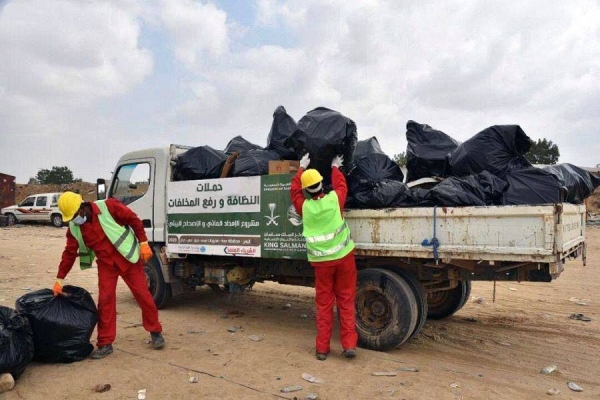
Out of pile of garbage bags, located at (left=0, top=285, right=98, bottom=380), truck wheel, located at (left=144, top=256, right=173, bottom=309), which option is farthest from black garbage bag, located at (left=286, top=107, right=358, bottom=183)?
truck wheel, located at (left=144, top=256, right=173, bottom=309)

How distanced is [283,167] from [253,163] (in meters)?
0.48

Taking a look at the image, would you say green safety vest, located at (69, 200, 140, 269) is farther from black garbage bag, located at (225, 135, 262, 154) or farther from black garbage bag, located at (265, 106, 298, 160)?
black garbage bag, located at (225, 135, 262, 154)

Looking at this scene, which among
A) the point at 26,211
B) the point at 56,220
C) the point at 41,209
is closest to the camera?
the point at 56,220

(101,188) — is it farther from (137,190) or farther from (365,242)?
(365,242)

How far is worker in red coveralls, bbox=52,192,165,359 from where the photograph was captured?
427cm

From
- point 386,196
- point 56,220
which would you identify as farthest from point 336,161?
point 56,220

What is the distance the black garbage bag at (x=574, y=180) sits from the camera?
4.73m

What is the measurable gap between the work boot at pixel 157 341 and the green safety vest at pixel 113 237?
2.43ft

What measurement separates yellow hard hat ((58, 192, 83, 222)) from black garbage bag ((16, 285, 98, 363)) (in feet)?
2.39

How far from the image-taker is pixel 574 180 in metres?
4.83

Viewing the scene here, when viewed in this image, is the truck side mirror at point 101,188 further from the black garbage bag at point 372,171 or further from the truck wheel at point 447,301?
the truck wheel at point 447,301

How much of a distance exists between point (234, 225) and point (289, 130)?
1.32m

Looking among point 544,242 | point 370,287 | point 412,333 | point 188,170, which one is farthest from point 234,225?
point 544,242

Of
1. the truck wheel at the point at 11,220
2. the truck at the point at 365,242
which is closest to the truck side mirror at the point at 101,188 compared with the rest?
the truck at the point at 365,242
